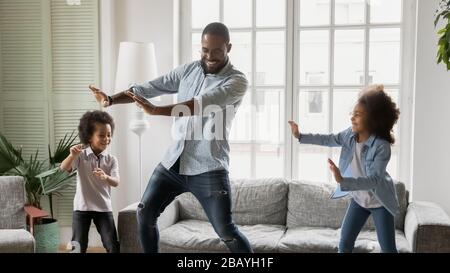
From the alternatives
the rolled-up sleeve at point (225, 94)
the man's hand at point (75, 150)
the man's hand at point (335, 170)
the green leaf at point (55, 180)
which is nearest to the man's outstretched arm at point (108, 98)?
the rolled-up sleeve at point (225, 94)

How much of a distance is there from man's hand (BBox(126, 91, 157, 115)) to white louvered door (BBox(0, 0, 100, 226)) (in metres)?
0.95

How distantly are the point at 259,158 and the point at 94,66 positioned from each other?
92 cm

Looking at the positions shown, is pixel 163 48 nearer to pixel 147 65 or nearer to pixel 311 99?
pixel 147 65

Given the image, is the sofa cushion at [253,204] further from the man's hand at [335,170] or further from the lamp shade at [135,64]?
the man's hand at [335,170]

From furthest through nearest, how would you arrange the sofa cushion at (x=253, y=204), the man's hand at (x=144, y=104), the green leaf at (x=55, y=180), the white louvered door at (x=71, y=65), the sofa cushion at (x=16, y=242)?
the white louvered door at (x=71, y=65)
the green leaf at (x=55, y=180)
the sofa cushion at (x=253, y=204)
the sofa cushion at (x=16, y=242)
the man's hand at (x=144, y=104)

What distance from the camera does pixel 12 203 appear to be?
2.16m

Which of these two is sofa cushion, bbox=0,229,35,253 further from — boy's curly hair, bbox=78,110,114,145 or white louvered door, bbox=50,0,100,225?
white louvered door, bbox=50,0,100,225

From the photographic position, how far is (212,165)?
1683 millimetres

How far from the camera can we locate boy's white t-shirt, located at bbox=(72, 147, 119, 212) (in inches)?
78.9

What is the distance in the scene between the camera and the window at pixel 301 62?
2.26m

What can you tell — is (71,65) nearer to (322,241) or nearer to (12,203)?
(12,203)

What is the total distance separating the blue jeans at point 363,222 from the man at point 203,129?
329 millimetres

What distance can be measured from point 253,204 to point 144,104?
3.01ft

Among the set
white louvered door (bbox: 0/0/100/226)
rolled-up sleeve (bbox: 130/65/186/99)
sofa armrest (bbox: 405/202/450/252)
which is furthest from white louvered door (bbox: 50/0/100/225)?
sofa armrest (bbox: 405/202/450/252)
